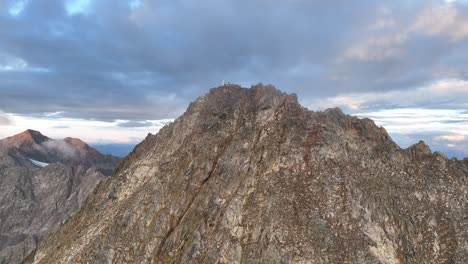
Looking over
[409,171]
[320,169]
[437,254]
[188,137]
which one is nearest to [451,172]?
[409,171]

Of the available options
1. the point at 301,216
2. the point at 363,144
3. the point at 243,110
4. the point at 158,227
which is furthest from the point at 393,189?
the point at 158,227

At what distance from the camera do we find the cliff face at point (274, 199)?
60.2 meters

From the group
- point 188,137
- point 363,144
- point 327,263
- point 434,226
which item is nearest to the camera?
point 327,263

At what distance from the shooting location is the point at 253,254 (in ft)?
196

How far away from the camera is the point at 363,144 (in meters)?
72.9

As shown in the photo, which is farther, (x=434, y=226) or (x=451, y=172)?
(x=451, y=172)

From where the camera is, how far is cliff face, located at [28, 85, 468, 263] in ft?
198

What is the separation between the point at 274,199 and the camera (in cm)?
6500

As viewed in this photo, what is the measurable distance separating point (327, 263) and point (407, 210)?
15601 millimetres

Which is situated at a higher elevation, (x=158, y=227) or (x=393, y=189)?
(x=393, y=189)

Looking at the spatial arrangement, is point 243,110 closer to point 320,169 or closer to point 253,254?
point 320,169

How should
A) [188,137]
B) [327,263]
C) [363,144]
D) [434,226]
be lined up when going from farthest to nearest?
[188,137]
[363,144]
[434,226]
[327,263]

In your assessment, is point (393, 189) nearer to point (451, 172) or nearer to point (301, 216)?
point (451, 172)

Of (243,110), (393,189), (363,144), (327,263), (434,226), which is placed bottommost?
(327,263)
